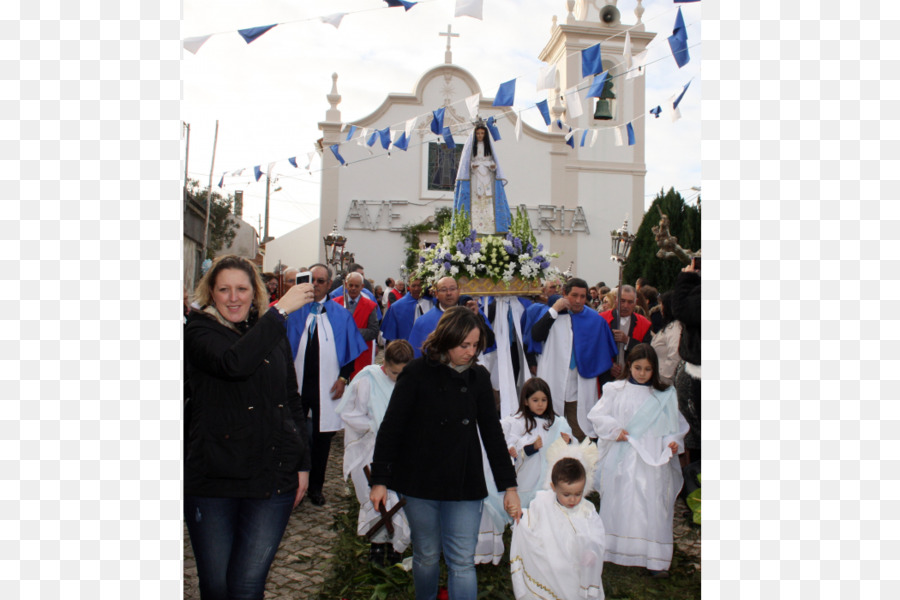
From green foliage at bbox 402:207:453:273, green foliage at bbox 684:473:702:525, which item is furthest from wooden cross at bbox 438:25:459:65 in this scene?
green foliage at bbox 684:473:702:525

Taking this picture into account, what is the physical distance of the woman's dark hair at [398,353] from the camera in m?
4.97

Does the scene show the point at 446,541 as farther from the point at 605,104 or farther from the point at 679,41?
the point at 605,104

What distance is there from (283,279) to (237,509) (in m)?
4.83

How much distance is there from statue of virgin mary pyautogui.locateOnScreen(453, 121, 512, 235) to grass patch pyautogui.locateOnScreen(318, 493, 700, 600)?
4950 mm

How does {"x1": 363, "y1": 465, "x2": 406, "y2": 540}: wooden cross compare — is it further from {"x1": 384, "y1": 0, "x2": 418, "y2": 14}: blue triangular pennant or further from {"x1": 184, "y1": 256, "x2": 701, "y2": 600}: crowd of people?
{"x1": 384, "y1": 0, "x2": 418, "y2": 14}: blue triangular pennant

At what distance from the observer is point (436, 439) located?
3506mm

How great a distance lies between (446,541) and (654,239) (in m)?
17.0

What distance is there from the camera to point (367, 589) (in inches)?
173

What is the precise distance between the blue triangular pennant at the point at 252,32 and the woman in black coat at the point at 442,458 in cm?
415

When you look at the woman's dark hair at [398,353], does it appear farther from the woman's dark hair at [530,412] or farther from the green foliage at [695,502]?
the green foliage at [695,502]

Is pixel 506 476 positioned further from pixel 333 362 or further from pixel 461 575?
pixel 333 362

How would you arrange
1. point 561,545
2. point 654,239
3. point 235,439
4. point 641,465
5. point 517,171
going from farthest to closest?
point 517,171 < point 654,239 < point 641,465 < point 561,545 < point 235,439

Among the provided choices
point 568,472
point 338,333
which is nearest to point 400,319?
point 338,333

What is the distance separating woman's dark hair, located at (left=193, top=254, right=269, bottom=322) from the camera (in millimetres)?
3049
